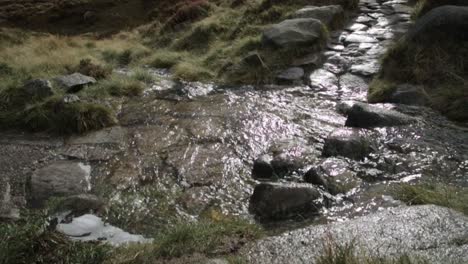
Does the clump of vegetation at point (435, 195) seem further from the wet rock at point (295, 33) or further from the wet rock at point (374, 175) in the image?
the wet rock at point (295, 33)

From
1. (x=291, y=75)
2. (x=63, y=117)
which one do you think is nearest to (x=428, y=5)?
(x=291, y=75)

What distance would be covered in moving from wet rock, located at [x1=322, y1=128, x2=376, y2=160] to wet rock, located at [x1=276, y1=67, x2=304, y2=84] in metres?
3.10

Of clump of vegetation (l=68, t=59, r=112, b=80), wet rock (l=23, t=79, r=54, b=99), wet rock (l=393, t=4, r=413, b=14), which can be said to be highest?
wet rock (l=393, t=4, r=413, b=14)

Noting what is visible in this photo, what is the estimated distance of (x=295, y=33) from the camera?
10.1 m

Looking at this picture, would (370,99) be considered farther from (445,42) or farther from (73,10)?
(73,10)

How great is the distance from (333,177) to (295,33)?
18.4 ft

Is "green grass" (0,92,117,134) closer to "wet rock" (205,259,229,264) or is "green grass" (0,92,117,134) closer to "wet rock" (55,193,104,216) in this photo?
"wet rock" (55,193,104,216)

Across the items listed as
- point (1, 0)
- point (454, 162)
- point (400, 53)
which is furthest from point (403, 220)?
point (1, 0)

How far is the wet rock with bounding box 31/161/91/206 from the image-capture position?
5.35m

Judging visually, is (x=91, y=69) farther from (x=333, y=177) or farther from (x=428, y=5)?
(x=428, y=5)

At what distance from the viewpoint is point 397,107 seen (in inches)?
280

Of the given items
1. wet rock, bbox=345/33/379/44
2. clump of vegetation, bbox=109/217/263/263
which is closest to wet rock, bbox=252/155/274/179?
clump of vegetation, bbox=109/217/263/263

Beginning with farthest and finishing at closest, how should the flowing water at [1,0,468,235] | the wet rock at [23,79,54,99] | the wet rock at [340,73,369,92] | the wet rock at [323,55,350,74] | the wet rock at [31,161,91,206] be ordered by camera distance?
1. the wet rock at [323,55,350,74]
2. the wet rock at [340,73,369,92]
3. the wet rock at [23,79,54,99]
4. the wet rock at [31,161,91,206]
5. the flowing water at [1,0,468,235]

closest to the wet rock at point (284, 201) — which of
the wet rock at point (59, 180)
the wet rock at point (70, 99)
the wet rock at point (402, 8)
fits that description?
the wet rock at point (59, 180)
